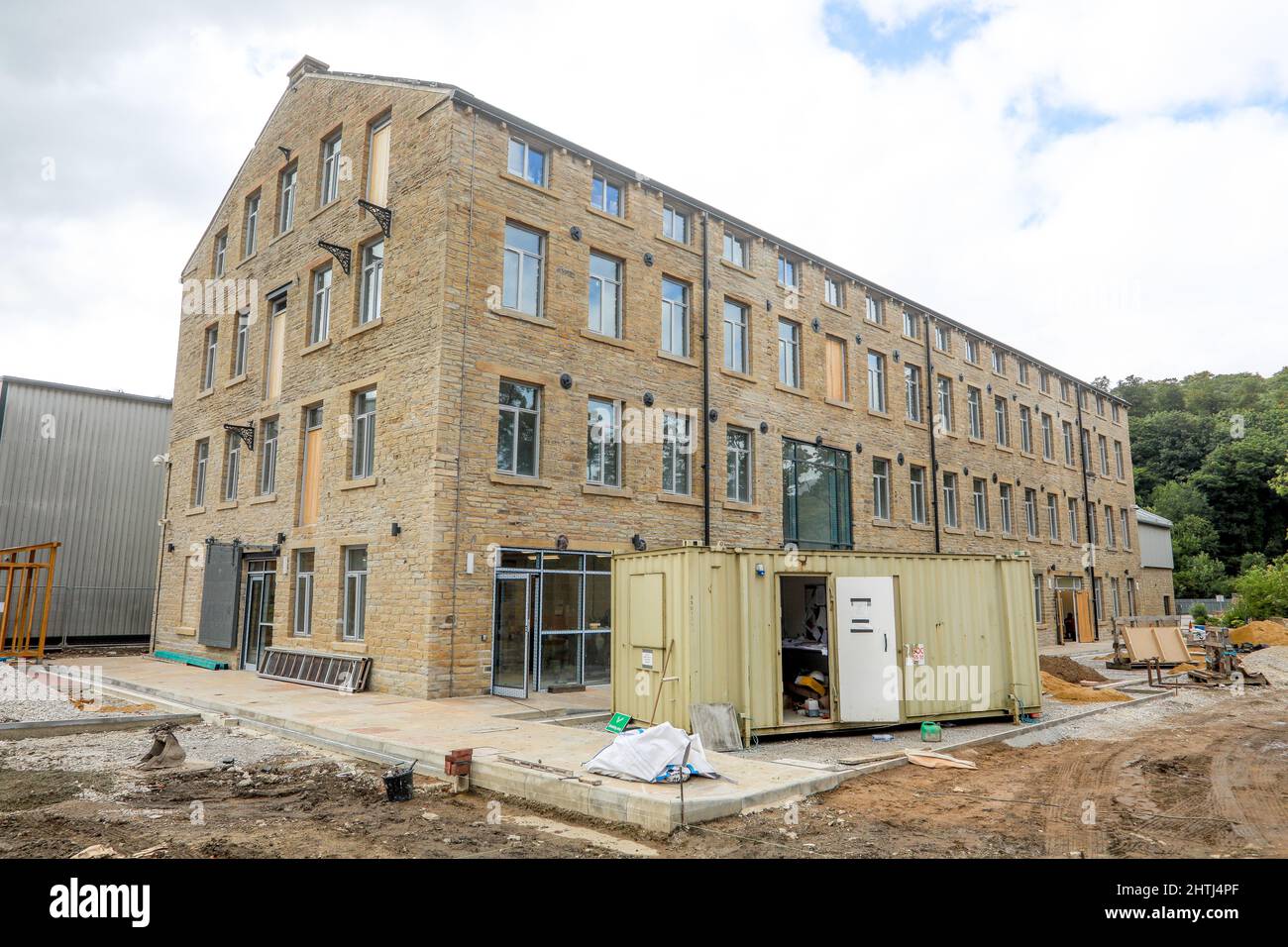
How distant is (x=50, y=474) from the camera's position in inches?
1000

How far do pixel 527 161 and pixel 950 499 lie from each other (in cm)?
1802

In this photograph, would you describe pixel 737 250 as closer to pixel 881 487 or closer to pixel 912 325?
pixel 881 487

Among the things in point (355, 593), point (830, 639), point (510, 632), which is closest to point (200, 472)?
point (355, 593)

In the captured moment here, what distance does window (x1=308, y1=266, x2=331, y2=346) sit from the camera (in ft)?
59.9

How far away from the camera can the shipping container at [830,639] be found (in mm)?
10180

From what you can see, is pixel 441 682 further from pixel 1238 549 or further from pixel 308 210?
pixel 1238 549

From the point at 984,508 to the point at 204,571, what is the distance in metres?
24.6

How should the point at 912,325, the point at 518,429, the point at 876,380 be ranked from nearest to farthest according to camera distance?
the point at 518,429 → the point at 876,380 → the point at 912,325

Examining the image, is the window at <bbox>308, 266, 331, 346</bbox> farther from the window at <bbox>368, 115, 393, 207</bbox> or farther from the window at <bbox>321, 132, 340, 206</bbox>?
the window at <bbox>368, 115, 393, 207</bbox>

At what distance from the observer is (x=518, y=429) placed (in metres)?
15.6

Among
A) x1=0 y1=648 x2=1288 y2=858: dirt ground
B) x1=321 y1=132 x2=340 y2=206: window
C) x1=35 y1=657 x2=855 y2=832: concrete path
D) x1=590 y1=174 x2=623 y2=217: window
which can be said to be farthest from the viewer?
x1=321 y1=132 x2=340 y2=206: window

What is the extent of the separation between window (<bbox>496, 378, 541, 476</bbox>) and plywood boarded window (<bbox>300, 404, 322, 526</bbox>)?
4.60 m

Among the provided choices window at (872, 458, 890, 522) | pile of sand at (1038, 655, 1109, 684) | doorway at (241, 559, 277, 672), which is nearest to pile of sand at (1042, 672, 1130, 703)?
pile of sand at (1038, 655, 1109, 684)

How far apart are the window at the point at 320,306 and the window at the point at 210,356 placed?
5746mm
